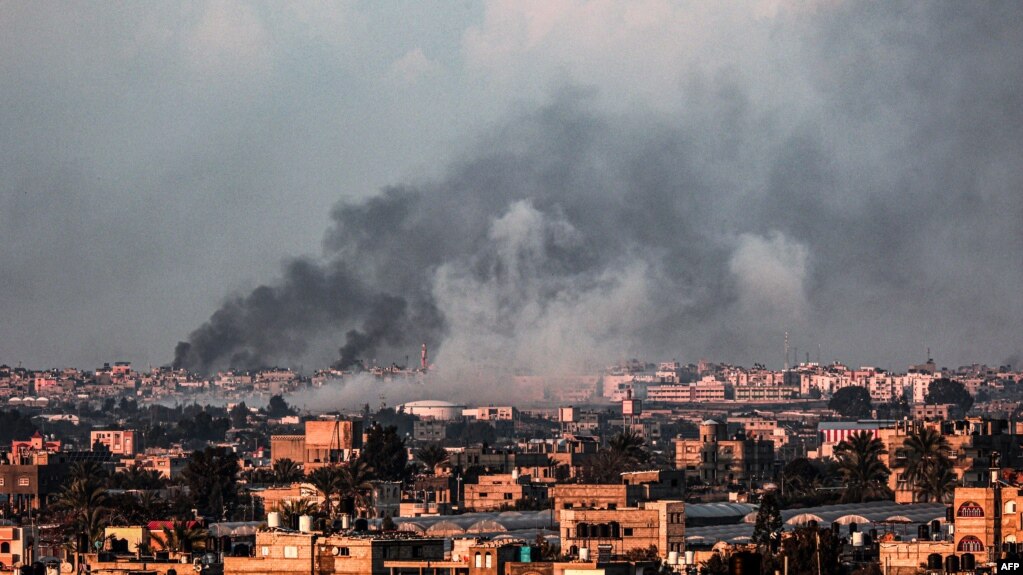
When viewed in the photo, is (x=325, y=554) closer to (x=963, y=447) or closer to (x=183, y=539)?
(x=183, y=539)

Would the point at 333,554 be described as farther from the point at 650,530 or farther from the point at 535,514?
the point at 535,514

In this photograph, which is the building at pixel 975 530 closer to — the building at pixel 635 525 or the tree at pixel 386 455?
the building at pixel 635 525

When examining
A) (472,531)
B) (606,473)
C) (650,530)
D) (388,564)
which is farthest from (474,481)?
(388,564)

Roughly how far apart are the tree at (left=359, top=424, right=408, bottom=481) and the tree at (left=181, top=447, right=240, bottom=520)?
17.0m

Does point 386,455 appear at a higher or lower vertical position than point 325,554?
higher

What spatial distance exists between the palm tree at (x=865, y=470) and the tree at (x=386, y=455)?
98.6 ft

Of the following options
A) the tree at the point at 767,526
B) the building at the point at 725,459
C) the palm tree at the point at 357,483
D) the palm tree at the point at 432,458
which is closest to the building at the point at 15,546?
the tree at the point at 767,526

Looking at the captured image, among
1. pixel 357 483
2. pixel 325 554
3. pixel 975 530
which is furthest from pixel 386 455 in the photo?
pixel 325 554

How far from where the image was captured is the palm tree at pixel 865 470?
14512 centimetres

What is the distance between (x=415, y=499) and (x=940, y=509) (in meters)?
32.8

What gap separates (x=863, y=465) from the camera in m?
151

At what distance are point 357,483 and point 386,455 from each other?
34.3 meters

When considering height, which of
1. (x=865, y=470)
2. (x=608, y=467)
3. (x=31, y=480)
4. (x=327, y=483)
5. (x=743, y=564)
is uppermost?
(x=608, y=467)

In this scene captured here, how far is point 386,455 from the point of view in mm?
179125
